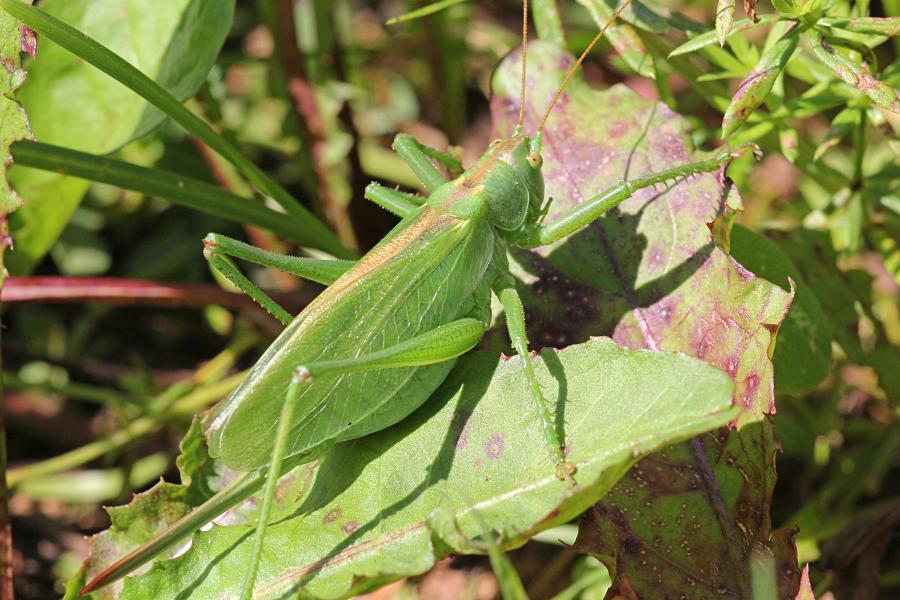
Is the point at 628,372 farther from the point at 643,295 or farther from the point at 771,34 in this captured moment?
the point at 771,34

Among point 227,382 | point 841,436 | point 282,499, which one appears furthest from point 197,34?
point 841,436

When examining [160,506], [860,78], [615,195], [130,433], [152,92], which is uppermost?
[152,92]

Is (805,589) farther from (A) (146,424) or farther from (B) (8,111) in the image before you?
(A) (146,424)

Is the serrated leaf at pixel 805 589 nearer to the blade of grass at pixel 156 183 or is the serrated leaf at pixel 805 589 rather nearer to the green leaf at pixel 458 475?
the green leaf at pixel 458 475

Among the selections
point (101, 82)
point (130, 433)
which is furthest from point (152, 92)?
point (130, 433)

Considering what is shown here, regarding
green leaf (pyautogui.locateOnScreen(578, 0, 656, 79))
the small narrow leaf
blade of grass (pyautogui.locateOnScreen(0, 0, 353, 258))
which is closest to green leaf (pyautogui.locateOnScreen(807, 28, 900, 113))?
the small narrow leaf

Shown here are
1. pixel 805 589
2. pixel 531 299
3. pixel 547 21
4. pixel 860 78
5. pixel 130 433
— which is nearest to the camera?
pixel 805 589

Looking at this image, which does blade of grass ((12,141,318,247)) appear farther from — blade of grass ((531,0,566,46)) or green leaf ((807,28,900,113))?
green leaf ((807,28,900,113))
